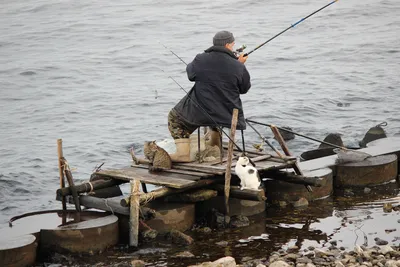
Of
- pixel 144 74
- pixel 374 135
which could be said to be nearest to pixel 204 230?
pixel 374 135

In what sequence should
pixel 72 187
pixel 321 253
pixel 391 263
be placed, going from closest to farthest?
1. pixel 391 263
2. pixel 321 253
3. pixel 72 187

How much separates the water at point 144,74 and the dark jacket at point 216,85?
13.6 feet

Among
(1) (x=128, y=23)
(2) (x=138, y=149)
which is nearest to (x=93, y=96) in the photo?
(2) (x=138, y=149)

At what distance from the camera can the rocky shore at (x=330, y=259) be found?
10031 millimetres

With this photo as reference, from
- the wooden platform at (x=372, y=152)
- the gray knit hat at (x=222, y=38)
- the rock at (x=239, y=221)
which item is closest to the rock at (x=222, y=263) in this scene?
the rock at (x=239, y=221)

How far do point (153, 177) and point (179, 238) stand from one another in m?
1.04

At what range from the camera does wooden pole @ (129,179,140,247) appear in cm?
1112

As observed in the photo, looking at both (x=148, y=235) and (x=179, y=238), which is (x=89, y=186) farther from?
(x=179, y=238)

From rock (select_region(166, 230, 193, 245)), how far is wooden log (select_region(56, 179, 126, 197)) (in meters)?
1.41

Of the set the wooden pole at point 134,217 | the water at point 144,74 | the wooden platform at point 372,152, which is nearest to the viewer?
the wooden pole at point 134,217

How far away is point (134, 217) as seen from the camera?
36.5 feet

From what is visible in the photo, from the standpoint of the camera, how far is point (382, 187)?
46.2ft

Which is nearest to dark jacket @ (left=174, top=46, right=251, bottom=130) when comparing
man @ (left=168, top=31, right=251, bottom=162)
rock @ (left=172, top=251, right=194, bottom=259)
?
man @ (left=168, top=31, right=251, bottom=162)

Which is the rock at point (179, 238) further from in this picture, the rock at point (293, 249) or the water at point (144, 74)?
the water at point (144, 74)
